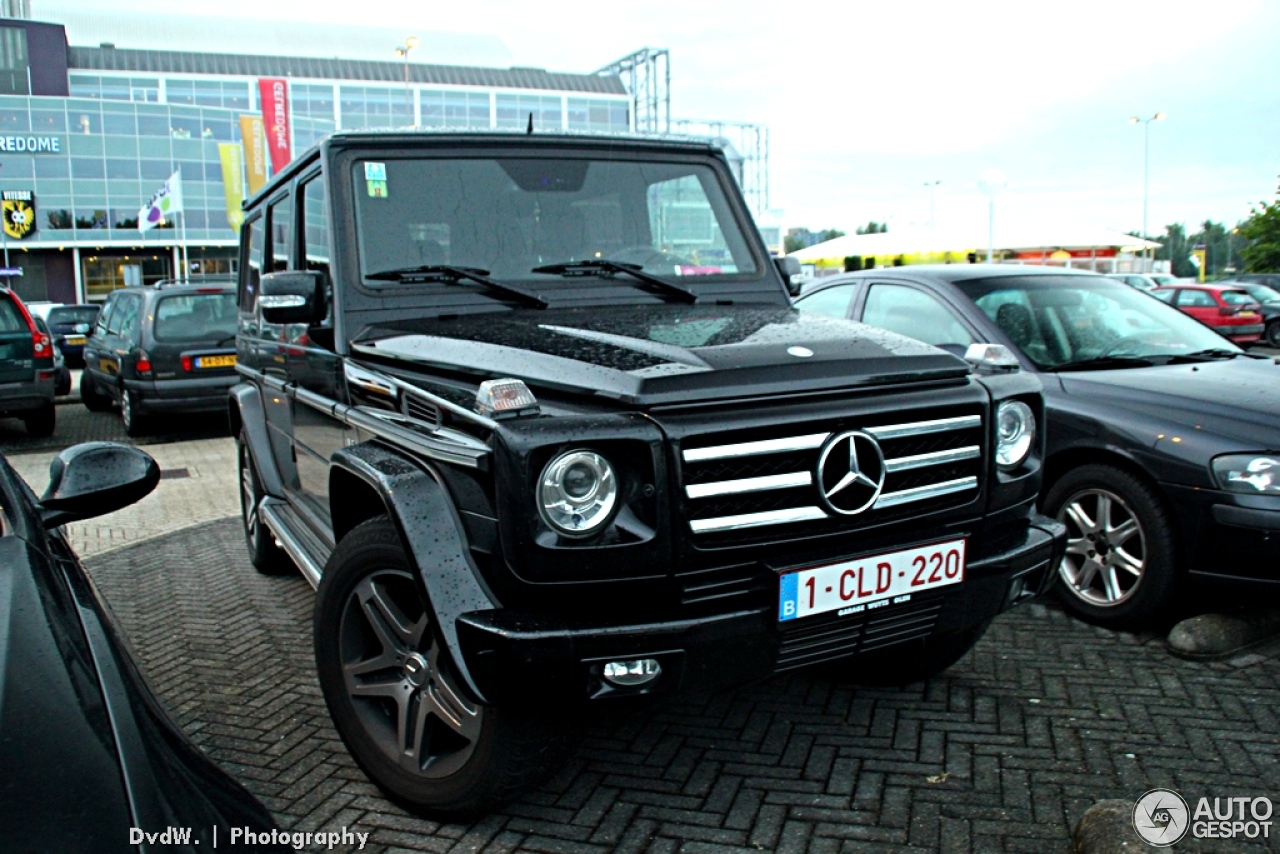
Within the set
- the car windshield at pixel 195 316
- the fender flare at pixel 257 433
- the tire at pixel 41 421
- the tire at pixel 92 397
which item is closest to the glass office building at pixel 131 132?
the tire at pixel 92 397

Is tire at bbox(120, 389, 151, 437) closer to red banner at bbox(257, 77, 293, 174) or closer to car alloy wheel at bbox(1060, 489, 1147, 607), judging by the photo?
car alloy wheel at bbox(1060, 489, 1147, 607)

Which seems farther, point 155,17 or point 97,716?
point 155,17

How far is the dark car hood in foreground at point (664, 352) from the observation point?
261 centimetres

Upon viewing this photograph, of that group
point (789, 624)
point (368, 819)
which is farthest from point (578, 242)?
point (368, 819)

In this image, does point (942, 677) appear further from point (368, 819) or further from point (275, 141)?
point (275, 141)

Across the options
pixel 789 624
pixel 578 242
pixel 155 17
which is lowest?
pixel 789 624

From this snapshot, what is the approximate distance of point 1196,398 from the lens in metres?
4.49

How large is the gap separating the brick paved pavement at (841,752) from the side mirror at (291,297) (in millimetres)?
1293

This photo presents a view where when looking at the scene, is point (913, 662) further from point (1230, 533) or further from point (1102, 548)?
point (1230, 533)

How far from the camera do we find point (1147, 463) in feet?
14.4

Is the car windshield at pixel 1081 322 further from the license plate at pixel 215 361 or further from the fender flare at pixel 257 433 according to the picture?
the license plate at pixel 215 361

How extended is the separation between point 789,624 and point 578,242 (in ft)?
6.10

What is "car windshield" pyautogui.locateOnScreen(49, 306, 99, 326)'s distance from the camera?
22.2m

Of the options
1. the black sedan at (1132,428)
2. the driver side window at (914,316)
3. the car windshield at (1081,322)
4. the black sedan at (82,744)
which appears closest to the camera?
the black sedan at (82,744)
